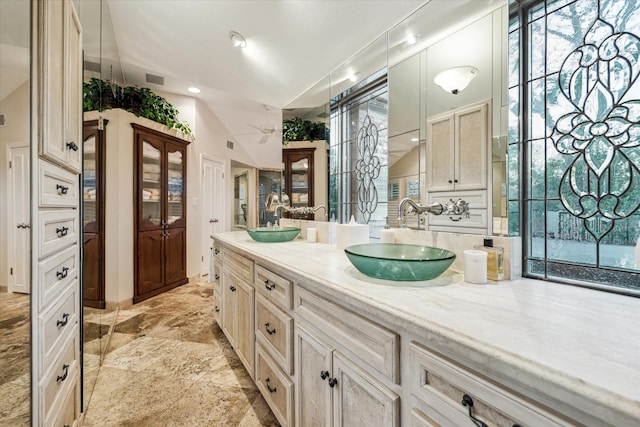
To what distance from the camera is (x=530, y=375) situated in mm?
467

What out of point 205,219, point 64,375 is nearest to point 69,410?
point 64,375

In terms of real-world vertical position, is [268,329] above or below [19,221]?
below

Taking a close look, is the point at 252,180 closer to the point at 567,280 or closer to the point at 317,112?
the point at 317,112

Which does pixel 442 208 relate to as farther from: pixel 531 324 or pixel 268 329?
pixel 268 329

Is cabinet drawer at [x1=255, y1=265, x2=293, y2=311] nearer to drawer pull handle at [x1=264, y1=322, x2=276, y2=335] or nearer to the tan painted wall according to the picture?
drawer pull handle at [x1=264, y1=322, x2=276, y2=335]

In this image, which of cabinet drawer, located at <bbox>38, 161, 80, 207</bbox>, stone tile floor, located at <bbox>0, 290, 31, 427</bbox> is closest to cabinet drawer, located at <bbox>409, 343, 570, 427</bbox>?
stone tile floor, located at <bbox>0, 290, 31, 427</bbox>

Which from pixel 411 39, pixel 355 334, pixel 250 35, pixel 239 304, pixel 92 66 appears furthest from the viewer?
pixel 250 35

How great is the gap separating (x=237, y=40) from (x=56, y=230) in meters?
1.70

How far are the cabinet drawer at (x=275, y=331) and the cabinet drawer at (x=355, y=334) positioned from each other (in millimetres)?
167

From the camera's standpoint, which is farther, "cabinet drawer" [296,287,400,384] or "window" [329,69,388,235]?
"window" [329,69,388,235]

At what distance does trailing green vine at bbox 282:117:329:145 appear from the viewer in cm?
233

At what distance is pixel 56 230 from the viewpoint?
1.13 metres

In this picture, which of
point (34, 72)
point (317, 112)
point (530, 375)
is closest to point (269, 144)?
point (317, 112)

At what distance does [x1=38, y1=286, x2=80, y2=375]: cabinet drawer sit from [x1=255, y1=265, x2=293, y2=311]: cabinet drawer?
0.84 metres
